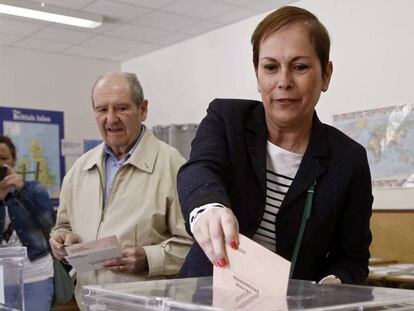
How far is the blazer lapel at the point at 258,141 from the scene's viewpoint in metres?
1.18

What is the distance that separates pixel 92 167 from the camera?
222 cm

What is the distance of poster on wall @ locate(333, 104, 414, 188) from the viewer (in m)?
4.32

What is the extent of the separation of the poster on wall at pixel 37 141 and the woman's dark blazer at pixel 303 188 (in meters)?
5.83

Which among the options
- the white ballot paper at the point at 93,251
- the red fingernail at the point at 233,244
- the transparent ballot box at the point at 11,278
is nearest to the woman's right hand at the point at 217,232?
the red fingernail at the point at 233,244

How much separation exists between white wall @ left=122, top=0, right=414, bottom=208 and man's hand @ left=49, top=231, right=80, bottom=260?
9.98 ft

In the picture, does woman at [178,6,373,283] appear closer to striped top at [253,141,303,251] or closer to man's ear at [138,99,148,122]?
striped top at [253,141,303,251]

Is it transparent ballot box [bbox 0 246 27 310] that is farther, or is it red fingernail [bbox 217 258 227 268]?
transparent ballot box [bbox 0 246 27 310]

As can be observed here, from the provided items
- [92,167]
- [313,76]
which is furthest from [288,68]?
[92,167]

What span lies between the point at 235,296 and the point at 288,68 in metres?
0.53

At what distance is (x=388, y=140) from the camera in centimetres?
446

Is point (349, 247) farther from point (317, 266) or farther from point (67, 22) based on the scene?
point (67, 22)

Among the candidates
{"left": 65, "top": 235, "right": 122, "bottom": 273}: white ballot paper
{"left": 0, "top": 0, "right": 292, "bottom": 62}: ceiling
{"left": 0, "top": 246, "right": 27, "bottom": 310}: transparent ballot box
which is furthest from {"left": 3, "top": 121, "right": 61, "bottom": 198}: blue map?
{"left": 0, "top": 246, "right": 27, "bottom": 310}: transparent ballot box

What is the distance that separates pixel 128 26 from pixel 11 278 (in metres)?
5.02

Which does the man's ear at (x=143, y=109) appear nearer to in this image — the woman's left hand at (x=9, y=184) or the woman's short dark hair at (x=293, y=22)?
the woman's left hand at (x=9, y=184)
